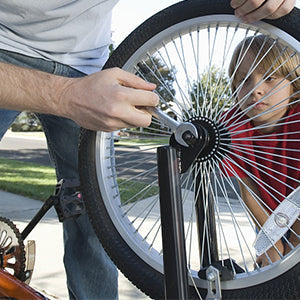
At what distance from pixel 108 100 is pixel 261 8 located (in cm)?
41

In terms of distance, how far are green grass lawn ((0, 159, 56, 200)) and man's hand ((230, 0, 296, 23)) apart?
3.42 m

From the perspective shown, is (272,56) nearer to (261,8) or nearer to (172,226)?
(261,8)

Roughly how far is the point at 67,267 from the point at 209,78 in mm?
874

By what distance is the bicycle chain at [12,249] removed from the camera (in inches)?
55.0

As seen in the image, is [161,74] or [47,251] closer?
[161,74]

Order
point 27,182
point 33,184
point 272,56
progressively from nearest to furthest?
point 272,56 < point 33,184 < point 27,182

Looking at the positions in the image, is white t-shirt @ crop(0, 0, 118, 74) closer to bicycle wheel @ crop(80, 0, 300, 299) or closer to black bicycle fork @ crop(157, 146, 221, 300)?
bicycle wheel @ crop(80, 0, 300, 299)

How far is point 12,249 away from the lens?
1427mm

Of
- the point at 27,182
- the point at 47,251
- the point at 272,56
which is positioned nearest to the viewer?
the point at 272,56

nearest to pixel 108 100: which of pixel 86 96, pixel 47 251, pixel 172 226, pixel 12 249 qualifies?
pixel 86 96

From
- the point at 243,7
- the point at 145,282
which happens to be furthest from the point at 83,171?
the point at 243,7

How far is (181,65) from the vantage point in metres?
1.23

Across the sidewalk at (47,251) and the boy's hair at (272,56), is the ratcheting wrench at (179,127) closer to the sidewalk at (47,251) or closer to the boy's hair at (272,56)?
the boy's hair at (272,56)

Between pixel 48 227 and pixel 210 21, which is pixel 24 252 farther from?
pixel 48 227
